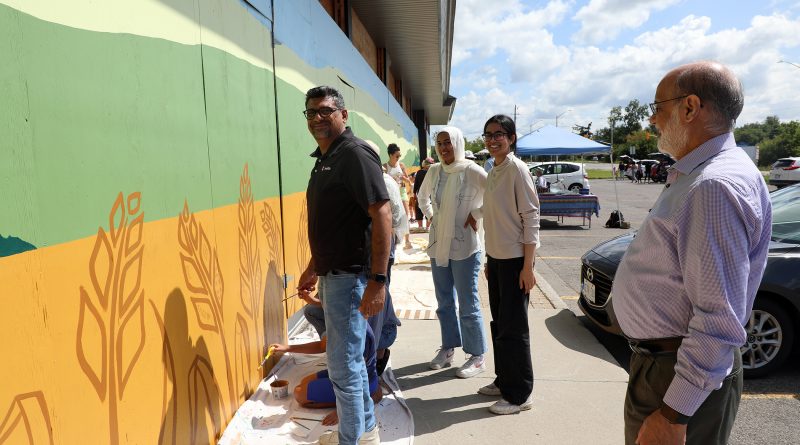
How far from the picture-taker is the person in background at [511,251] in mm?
3266

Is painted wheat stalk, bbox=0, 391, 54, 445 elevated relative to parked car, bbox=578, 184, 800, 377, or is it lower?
elevated

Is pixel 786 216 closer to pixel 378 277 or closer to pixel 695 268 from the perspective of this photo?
pixel 695 268

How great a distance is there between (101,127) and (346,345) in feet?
4.81

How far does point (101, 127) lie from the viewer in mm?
1890

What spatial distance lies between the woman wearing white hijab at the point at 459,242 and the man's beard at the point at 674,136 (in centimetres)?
208

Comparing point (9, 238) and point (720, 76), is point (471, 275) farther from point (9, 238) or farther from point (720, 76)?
point (9, 238)

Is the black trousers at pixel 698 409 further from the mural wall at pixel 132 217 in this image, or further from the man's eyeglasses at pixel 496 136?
the mural wall at pixel 132 217

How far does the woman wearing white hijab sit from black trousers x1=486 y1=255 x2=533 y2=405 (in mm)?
366

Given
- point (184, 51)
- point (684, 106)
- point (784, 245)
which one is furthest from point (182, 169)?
point (784, 245)

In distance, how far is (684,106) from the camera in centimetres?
162

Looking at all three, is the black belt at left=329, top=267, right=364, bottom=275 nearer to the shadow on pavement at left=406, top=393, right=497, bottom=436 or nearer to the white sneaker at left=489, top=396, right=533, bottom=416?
the shadow on pavement at left=406, top=393, right=497, bottom=436

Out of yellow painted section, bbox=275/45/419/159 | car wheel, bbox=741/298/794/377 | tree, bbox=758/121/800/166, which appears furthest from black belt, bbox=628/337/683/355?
tree, bbox=758/121/800/166

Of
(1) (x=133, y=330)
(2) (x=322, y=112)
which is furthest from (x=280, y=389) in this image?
(2) (x=322, y=112)

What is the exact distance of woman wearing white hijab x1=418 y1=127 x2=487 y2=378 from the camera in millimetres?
3787
